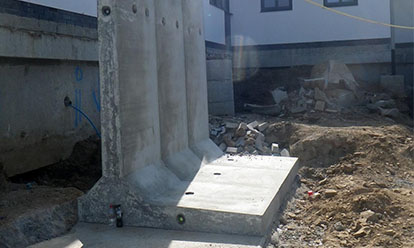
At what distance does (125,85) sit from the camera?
14.7 ft

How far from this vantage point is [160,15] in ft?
18.0

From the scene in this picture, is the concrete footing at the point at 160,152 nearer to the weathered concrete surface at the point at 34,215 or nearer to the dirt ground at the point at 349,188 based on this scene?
the weathered concrete surface at the point at 34,215

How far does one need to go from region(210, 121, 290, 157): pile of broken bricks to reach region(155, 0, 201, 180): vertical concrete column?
90.1 inches

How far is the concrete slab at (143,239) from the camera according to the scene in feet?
12.7

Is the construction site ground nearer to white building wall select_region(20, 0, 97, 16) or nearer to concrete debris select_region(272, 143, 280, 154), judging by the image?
concrete debris select_region(272, 143, 280, 154)

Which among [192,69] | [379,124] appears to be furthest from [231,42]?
[192,69]

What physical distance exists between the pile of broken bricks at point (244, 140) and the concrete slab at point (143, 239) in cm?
412

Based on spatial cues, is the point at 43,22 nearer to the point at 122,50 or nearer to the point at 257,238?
the point at 122,50

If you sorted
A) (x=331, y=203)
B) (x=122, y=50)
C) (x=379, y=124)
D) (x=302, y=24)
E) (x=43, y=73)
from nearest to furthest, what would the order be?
(x=122, y=50), (x=331, y=203), (x=43, y=73), (x=379, y=124), (x=302, y=24)

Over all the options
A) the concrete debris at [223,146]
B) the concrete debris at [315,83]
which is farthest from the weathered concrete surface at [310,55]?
the concrete debris at [223,146]

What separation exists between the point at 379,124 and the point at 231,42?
28.5 ft

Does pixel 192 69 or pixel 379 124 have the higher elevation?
pixel 192 69

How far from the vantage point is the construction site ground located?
4418 millimetres

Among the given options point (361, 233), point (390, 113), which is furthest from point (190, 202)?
point (390, 113)
